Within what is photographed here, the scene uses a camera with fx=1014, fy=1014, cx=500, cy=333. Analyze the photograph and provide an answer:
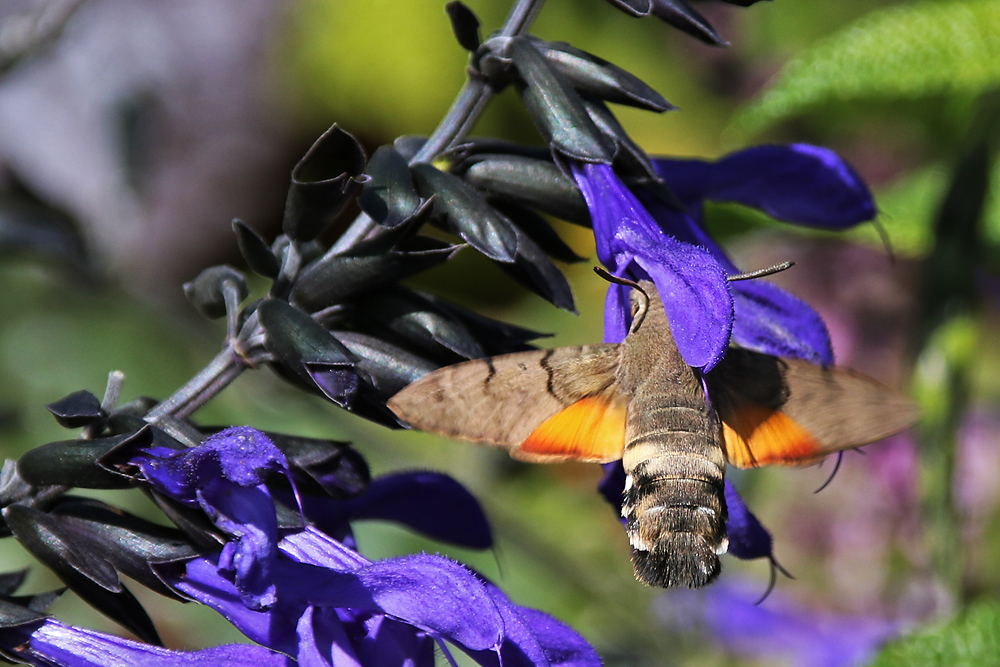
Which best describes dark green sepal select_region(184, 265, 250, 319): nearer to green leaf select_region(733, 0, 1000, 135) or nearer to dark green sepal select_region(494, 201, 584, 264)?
dark green sepal select_region(494, 201, 584, 264)

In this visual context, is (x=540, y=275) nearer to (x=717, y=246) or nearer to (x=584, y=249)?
(x=717, y=246)

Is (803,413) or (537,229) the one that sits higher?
(537,229)

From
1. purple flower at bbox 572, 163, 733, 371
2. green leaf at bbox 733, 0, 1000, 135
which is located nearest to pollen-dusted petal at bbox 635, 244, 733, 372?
purple flower at bbox 572, 163, 733, 371

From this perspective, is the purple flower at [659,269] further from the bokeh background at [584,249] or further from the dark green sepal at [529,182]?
the bokeh background at [584,249]

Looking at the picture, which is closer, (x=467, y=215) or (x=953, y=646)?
(x=467, y=215)

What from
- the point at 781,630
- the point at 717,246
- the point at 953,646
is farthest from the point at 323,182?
the point at 781,630

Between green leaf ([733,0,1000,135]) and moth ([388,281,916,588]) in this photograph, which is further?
green leaf ([733,0,1000,135])

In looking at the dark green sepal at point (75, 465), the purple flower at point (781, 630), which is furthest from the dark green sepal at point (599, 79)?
the purple flower at point (781, 630)
